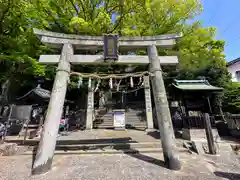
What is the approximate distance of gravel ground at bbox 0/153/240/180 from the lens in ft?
9.98

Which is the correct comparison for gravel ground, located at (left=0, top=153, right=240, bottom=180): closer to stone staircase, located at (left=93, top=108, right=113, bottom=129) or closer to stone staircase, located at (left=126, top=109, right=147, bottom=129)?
stone staircase, located at (left=126, top=109, right=147, bottom=129)

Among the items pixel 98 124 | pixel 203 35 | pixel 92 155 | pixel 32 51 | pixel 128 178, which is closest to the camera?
pixel 128 178

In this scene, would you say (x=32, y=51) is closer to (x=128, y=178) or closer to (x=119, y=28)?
(x=119, y=28)

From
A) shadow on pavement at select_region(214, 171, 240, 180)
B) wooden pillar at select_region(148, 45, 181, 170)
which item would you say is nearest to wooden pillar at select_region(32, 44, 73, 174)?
wooden pillar at select_region(148, 45, 181, 170)

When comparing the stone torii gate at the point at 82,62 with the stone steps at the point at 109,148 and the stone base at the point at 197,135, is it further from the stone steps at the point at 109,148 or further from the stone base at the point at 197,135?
the stone base at the point at 197,135

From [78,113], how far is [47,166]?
9432mm

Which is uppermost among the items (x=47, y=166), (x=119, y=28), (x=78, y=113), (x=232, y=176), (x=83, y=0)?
(x=83, y=0)

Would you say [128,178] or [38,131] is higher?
[38,131]

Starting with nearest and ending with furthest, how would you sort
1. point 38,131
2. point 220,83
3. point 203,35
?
1. point 38,131
2. point 203,35
3. point 220,83

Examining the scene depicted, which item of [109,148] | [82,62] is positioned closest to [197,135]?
[109,148]

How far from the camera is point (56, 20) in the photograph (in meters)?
8.31

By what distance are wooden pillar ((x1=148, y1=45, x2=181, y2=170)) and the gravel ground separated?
288 mm

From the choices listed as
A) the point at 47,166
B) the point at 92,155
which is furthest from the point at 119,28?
the point at 47,166

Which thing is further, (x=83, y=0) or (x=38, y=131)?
(x=83, y=0)
